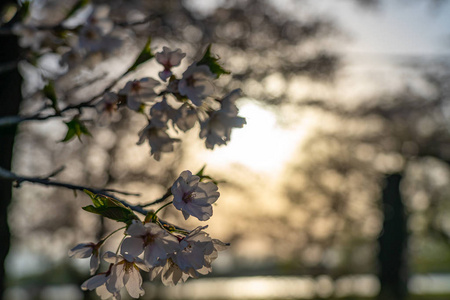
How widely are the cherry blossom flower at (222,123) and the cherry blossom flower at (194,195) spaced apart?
0.22 metres

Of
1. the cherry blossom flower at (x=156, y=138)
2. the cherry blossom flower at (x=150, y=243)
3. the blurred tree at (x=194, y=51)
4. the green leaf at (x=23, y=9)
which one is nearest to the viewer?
the cherry blossom flower at (x=150, y=243)

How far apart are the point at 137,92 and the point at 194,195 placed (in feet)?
1.19

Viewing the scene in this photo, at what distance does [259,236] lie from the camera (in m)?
11.4

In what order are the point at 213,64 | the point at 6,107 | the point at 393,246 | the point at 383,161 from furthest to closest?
the point at 383,161 → the point at 393,246 → the point at 6,107 → the point at 213,64

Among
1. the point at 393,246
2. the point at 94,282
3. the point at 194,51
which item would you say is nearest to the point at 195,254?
the point at 94,282

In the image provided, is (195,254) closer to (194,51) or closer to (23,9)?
(23,9)

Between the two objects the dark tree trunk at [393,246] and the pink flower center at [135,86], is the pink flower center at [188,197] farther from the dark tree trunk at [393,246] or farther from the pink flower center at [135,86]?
the dark tree trunk at [393,246]

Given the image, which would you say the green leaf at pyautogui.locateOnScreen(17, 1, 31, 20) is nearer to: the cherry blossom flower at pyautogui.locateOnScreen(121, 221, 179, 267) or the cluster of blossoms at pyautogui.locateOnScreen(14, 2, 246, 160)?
the cluster of blossoms at pyautogui.locateOnScreen(14, 2, 246, 160)

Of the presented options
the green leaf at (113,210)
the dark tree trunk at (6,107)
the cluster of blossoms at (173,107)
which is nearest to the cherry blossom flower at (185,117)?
the cluster of blossoms at (173,107)

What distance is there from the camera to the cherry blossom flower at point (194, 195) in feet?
3.17

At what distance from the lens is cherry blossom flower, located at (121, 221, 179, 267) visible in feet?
2.94

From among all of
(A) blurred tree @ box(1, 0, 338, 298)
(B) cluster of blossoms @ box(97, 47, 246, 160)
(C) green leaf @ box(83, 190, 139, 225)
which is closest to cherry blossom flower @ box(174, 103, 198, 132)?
(B) cluster of blossoms @ box(97, 47, 246, 160)

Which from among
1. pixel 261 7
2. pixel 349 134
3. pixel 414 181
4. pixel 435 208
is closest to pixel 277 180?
pixel 349 134

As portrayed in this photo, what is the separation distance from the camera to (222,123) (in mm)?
1215
